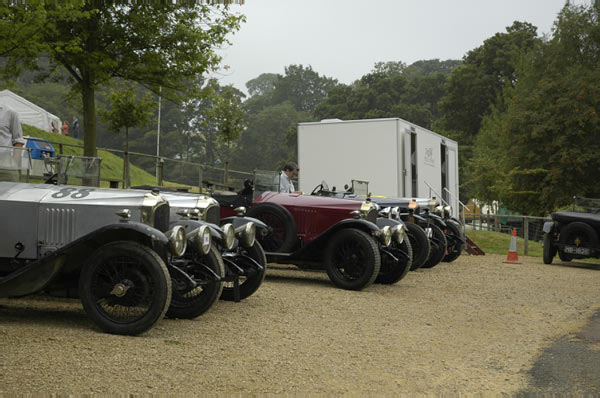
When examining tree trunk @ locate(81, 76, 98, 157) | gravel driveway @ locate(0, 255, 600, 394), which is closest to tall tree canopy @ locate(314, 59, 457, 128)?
tree trunk @ locate(81, 76, 98, 157)

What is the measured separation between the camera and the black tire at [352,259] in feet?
30.0

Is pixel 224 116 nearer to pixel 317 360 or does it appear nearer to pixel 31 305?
pixel 31 305

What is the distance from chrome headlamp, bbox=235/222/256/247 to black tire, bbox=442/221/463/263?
26.1ft

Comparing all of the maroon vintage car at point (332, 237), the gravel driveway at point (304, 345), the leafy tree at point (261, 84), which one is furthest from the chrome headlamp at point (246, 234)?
the leafy tree at point (261, 84)

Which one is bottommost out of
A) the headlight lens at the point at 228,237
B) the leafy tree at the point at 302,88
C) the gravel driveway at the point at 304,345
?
the gravel driveway at the point at 304,345

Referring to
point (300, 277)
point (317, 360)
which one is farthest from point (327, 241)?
point (317, 360)

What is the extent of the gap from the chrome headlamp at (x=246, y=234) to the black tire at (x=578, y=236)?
993 centimetres

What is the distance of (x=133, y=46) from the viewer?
17.0m

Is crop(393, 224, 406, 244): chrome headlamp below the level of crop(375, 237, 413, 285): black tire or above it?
above

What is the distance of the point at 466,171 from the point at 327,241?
3572cm

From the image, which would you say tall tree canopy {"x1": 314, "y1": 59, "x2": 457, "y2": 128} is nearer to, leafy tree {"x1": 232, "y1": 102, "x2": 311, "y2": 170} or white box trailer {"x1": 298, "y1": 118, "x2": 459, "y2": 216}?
leafy tree {"x1": 232, "y1": 102, "x2": 311, "y2": 170}

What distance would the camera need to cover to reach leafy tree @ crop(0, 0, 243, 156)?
16.1 m

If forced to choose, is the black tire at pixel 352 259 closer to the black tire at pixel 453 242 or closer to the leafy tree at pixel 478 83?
the black tire at pixel 453 242

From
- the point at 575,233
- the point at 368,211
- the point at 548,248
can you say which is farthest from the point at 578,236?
the point at 368,211
